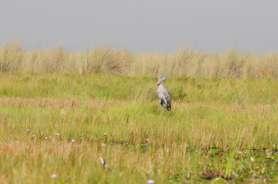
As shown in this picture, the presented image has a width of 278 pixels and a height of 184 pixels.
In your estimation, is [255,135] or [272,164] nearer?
[272,164]

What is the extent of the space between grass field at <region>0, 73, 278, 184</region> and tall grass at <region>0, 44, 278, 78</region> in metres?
5.97

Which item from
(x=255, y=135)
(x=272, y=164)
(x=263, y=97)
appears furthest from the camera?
(x=263, y=97)

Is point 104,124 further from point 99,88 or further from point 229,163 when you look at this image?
point 99,88

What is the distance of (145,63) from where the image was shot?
23.4 meters

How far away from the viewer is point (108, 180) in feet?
16.6

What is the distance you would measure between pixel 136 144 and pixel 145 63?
1476 cm

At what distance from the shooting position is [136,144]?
8727 mm

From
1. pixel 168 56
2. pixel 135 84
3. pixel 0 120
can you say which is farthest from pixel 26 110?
pixel 168 56

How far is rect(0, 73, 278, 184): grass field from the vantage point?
5347 mm

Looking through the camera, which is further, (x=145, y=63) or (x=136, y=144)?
(x=145, y=63)

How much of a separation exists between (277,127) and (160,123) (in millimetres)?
1943

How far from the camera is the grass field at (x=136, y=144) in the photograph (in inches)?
211

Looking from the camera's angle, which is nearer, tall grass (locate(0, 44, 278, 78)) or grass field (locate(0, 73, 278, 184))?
grass field (locate(0, 73, 278, 184))

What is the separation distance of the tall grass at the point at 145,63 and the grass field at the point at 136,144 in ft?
19.6
